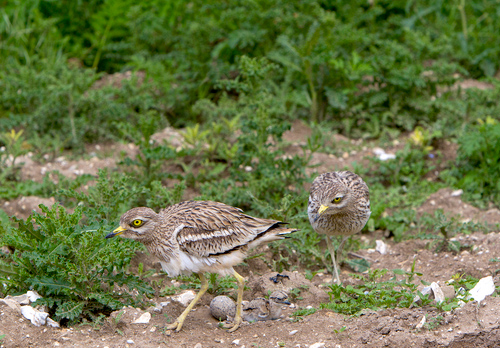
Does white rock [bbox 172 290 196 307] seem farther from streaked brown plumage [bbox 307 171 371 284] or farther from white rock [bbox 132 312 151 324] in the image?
streaked brown plumage [bbox 307 171 371 284]

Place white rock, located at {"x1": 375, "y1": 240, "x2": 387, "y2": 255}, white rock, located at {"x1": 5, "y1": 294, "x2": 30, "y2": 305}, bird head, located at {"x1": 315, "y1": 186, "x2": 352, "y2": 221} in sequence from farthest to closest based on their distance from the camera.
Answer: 1. white rock, located at {"x1": 375, "y1": 240, "x2": 387, "y2": 255}
2. bird head, located at {"x1": 315, "y1": 186, "x2": 352, "y2": 221}
3. white rock, located at {"x1": 5, "y1": 294, "x2": 30, "y2": 305}

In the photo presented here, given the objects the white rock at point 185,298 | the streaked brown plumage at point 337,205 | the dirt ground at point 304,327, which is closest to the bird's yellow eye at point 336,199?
→ the streaked brown plumage at point 337,205

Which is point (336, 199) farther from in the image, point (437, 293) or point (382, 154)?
point (382, 154)

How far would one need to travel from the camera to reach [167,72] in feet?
28.1

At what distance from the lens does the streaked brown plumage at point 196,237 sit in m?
4.56

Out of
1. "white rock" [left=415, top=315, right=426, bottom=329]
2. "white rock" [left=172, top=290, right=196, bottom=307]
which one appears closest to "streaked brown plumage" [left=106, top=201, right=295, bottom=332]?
"white rock" [left=172, top=290, right=196, bottom=307]

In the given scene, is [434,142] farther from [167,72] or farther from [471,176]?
[167,72]

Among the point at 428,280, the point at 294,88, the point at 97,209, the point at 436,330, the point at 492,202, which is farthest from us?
the point at 294,88

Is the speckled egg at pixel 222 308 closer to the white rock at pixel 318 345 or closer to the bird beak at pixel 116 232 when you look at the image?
the white rock at pixel 318 345

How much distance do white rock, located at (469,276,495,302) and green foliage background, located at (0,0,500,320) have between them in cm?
103

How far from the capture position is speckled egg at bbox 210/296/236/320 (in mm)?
4723

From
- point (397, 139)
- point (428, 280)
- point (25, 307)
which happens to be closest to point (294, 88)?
point (397, 139)

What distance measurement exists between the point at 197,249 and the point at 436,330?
6.21 ft

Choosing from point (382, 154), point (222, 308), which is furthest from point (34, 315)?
point (382, 154)
